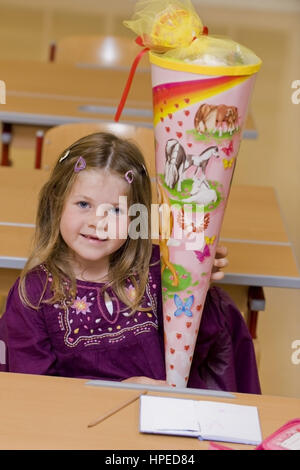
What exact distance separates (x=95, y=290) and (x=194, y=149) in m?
0.54

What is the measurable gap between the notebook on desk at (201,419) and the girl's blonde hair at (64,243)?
419 millimetres

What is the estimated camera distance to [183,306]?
1711 millimetres

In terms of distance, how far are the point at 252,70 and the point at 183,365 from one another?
2.01 feet

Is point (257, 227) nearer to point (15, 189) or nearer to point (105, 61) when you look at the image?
point (15, 189)

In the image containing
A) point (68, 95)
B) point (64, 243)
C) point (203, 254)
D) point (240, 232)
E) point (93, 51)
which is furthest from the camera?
point (93, 51)

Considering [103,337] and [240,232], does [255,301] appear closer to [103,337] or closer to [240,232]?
[240,232]

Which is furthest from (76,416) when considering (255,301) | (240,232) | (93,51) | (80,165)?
(93,51)

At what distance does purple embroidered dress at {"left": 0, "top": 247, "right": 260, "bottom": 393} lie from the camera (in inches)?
75.0

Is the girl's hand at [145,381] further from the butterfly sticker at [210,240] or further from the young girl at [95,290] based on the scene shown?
the butterfly sticker at [210,240]

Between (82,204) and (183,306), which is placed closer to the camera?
(183,306)

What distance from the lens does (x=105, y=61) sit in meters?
4.12

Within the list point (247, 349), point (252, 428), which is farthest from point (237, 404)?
point (247, 349)

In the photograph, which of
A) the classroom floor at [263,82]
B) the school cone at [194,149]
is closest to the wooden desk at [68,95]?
the classroom floor at [263,82]

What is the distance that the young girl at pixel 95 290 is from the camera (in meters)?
1.89
